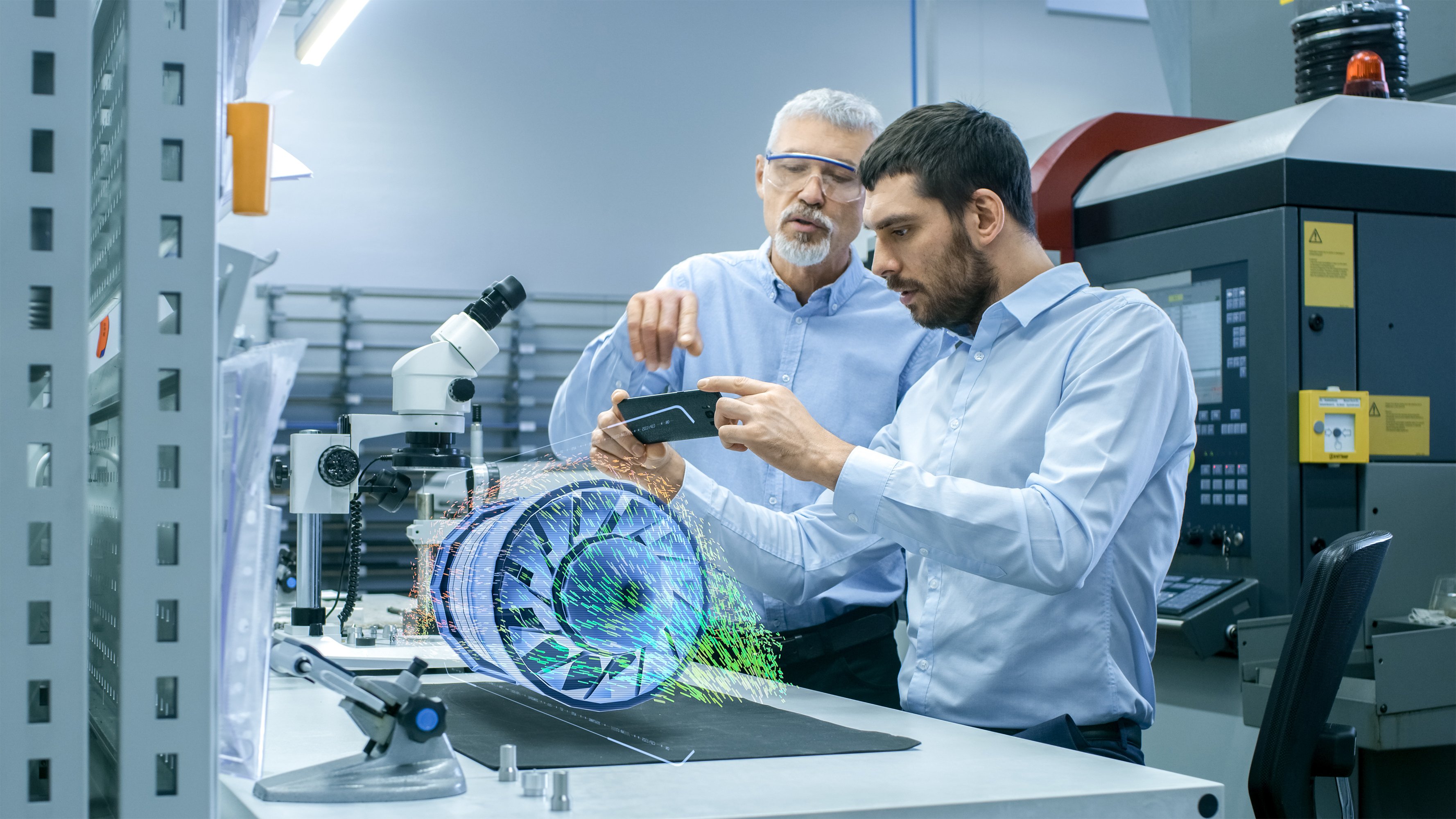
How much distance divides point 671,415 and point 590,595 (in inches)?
14.9

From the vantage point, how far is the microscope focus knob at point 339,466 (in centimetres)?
216

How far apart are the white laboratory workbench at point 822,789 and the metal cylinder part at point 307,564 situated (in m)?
0.97

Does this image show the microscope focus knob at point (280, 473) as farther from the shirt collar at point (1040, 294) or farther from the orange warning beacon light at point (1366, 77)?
the orange warning beacon light at point (1366, 77)

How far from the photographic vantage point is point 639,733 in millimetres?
1326

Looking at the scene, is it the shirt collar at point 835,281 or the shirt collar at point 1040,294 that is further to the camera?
the shirt collar at point 835,281

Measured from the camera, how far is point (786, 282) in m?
2.29

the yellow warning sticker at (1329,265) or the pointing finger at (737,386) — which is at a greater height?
the yellow warning sticker at (1329,265)

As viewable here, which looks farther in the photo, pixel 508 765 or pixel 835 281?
pixel 835 281

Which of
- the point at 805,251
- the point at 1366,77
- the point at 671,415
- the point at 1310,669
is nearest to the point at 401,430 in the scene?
the point at 671,415

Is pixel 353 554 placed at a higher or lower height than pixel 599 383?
lower

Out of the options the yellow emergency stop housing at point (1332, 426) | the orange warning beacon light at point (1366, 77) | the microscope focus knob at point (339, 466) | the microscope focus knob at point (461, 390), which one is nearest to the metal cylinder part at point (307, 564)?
the microscope focus knob at point (339, 466)

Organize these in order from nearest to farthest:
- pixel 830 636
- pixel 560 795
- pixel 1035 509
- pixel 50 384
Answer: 1. pixel 50 384
2. pixel 560 795
3. pixel 1035 509
4. pixel 830 636

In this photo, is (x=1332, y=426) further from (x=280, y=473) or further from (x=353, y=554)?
(x=280, y=473)

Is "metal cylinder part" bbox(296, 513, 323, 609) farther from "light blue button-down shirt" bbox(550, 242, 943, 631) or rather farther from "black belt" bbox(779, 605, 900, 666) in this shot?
"black belt" bbox(779, 605, 900, 666)
